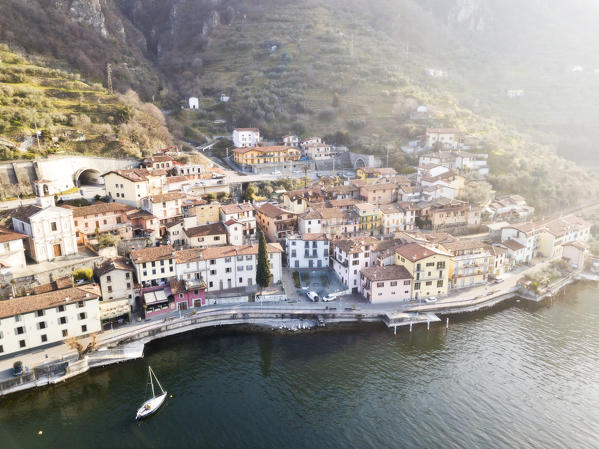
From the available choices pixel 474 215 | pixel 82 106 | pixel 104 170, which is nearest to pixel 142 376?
pixel 104 170

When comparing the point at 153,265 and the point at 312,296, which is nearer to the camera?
the point at 153,265

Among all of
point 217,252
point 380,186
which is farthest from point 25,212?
point 380,186

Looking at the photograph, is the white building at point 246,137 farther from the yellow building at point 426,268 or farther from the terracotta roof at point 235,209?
the yellow building at point 426,268

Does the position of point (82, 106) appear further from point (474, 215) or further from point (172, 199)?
point (474, 215)

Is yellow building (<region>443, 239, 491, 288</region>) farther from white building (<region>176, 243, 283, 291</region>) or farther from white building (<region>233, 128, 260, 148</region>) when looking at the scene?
white building (<region>233, 128, 260, 148</region>)

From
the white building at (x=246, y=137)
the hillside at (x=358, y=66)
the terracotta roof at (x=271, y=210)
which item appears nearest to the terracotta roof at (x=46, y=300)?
the terracotta roof at (x=271, y=210)

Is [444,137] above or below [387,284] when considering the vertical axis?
above

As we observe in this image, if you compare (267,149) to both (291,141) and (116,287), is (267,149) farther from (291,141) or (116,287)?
(116,287)

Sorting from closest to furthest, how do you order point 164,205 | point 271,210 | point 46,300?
point 46,300 → point 164,205 → point 271,210
